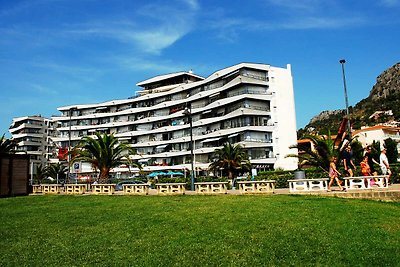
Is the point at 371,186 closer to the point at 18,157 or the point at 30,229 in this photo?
the point at 30,229

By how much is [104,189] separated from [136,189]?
8.65 ft

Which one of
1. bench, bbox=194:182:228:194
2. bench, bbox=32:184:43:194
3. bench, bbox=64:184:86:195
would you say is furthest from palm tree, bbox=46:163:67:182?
bench, bbox=194:182:228:194

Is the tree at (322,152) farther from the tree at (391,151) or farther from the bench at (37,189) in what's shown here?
the tree at (391,151)

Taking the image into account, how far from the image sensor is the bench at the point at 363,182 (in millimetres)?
17297

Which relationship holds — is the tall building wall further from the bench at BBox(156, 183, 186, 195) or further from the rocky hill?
the rocky hill

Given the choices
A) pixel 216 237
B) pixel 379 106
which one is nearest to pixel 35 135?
pixel 216 237

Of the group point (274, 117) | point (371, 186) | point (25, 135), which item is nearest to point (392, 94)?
point (274, 117)

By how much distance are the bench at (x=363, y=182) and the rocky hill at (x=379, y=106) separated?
107553mm

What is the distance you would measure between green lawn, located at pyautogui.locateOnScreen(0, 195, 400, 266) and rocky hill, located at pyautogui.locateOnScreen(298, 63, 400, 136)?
377 feet

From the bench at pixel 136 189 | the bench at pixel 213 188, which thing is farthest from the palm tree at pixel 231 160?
the bench at pixel 213 188

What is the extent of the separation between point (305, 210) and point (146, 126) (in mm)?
74727

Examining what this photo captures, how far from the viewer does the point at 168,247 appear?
29.8 feet

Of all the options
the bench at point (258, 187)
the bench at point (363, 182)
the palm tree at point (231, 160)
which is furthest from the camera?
the palm tree at point (231, 160)

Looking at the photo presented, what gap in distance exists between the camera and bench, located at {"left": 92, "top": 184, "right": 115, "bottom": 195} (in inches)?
1005
